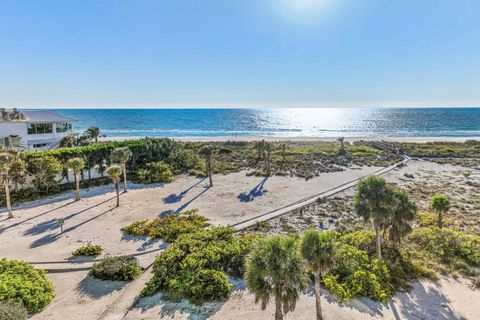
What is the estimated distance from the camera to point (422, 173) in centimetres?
4159

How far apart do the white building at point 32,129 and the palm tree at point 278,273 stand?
35704 mm

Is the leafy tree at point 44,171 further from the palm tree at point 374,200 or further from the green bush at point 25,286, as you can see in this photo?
the palm tree at point 374,200

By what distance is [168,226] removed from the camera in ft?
71.9

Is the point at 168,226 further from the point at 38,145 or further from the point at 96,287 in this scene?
the point at 38,145

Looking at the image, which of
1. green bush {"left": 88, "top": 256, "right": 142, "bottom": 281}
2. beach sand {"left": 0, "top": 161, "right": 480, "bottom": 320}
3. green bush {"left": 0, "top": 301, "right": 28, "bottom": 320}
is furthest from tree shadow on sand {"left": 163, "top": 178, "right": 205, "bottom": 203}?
green bush {"left": 0, "top": 301, "right": 28, "bottom": 320}

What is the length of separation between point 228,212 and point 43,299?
15.1 m

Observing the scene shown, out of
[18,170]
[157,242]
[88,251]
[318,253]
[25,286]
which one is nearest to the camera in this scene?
[318,253]

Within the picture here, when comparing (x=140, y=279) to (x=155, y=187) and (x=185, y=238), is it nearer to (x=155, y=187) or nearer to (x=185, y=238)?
(x=185, y=238)

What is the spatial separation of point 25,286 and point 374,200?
17546 millimetres

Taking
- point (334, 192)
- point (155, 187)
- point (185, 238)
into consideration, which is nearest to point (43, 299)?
point (185, 238)

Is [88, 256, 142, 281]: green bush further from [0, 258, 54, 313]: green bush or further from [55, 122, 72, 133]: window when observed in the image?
[55, 122, 72, 133]: window

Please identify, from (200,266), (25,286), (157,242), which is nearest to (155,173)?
(157,242)

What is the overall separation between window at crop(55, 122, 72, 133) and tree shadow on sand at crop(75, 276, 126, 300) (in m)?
31.8

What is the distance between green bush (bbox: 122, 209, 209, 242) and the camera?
2084cm
